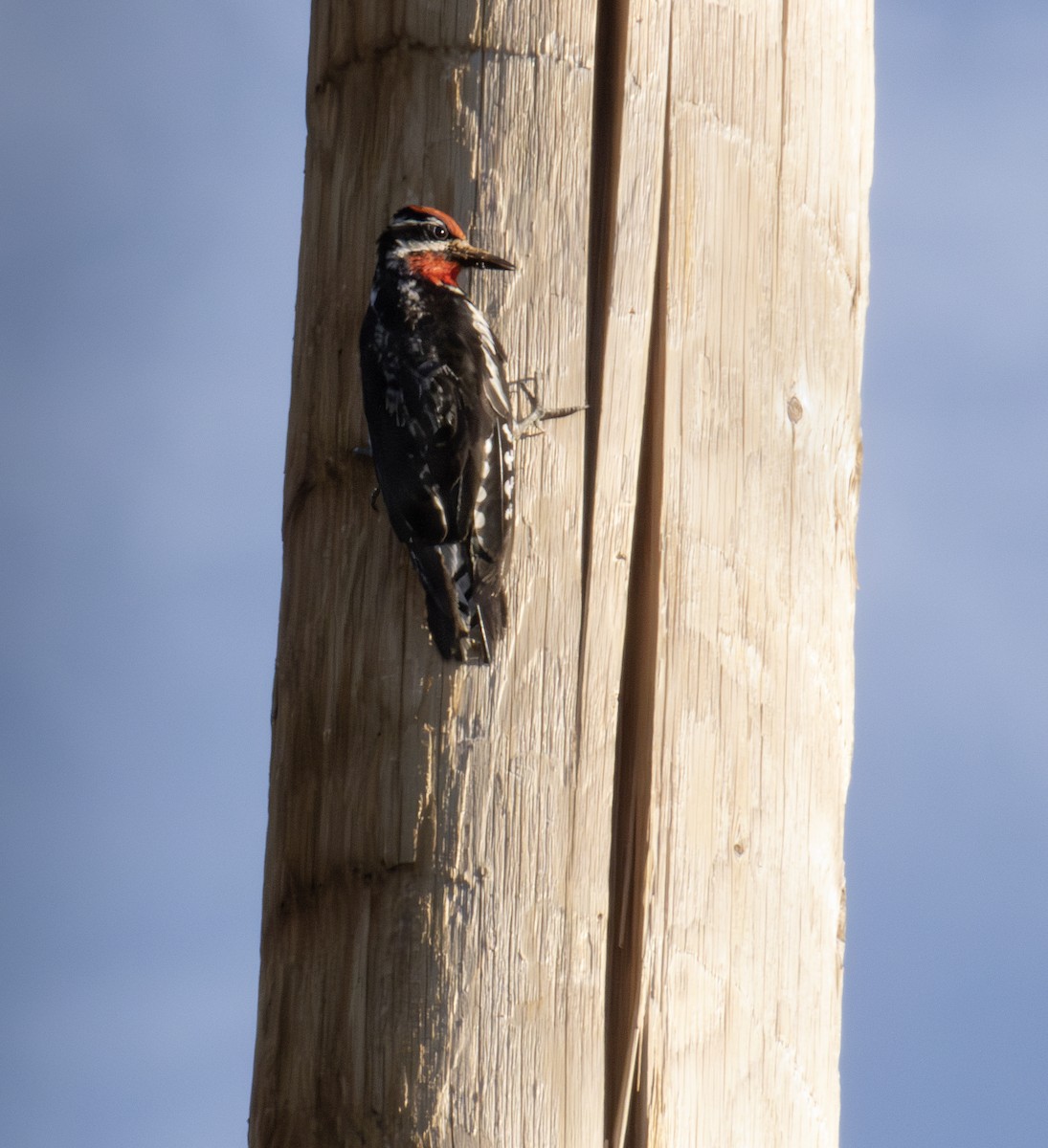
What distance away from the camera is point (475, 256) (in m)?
2.65

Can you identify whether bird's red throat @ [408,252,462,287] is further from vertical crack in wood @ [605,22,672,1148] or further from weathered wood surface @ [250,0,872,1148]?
vertical crack in wood @ [605,22,672,1148]

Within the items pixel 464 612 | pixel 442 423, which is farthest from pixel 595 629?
pixel 442 423

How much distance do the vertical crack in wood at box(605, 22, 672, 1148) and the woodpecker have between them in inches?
7.4

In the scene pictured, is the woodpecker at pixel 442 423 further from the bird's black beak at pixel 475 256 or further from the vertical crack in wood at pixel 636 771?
the vertical crack in wood at pixel 636 771

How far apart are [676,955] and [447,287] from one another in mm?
1022

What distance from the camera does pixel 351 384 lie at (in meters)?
2.76

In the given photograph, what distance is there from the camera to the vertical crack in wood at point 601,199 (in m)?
2.54

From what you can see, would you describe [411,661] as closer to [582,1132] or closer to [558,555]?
[558,555]

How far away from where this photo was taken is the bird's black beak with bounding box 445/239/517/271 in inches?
104

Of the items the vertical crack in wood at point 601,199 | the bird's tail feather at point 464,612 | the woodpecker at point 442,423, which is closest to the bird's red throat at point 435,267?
the woodpecker at point 442,423

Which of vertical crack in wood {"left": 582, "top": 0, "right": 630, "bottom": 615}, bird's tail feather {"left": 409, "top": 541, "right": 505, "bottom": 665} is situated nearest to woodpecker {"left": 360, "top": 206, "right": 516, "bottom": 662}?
bird's tail feather {"left": 409, "top": 541, "right": 505, "bottom": 665}

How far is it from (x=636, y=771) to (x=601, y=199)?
0.84 m

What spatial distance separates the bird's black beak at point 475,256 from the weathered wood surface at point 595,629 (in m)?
0.04

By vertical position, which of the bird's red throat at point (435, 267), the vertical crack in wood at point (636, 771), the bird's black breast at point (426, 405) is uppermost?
the bird's red throat at point (435, 267)
